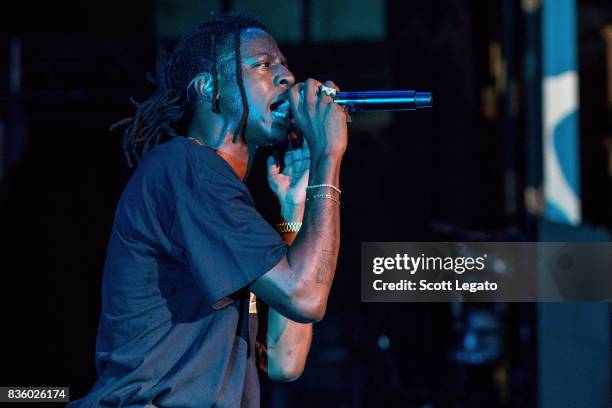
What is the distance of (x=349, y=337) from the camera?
716 centimetres

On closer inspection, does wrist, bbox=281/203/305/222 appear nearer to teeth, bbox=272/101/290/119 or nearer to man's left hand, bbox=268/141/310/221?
man's left hand, bbox=268/141/310/221

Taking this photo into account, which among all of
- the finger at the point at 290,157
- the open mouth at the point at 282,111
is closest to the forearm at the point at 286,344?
the finger at the point at 290,157

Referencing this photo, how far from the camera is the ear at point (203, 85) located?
86.2 inches

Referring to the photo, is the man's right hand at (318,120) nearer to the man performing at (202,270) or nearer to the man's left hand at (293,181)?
the man performing at (202,270)

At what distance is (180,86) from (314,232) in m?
0.62

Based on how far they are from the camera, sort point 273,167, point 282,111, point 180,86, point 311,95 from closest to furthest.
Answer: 1. point 311,95
2. point 282,111
3. point 180,86
4. point 273,167

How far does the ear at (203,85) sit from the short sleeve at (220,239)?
0.38m

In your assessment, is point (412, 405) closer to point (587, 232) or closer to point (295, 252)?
point (587, 232)

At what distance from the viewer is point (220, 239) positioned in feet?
5.97

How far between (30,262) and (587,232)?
5495 mm

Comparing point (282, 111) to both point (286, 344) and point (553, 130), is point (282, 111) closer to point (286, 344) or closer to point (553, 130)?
point (286, 344)

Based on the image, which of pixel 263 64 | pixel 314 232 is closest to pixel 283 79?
pixel 263 64

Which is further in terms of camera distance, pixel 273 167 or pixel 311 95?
pixel 273 167

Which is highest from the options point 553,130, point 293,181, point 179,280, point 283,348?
point 553,130
